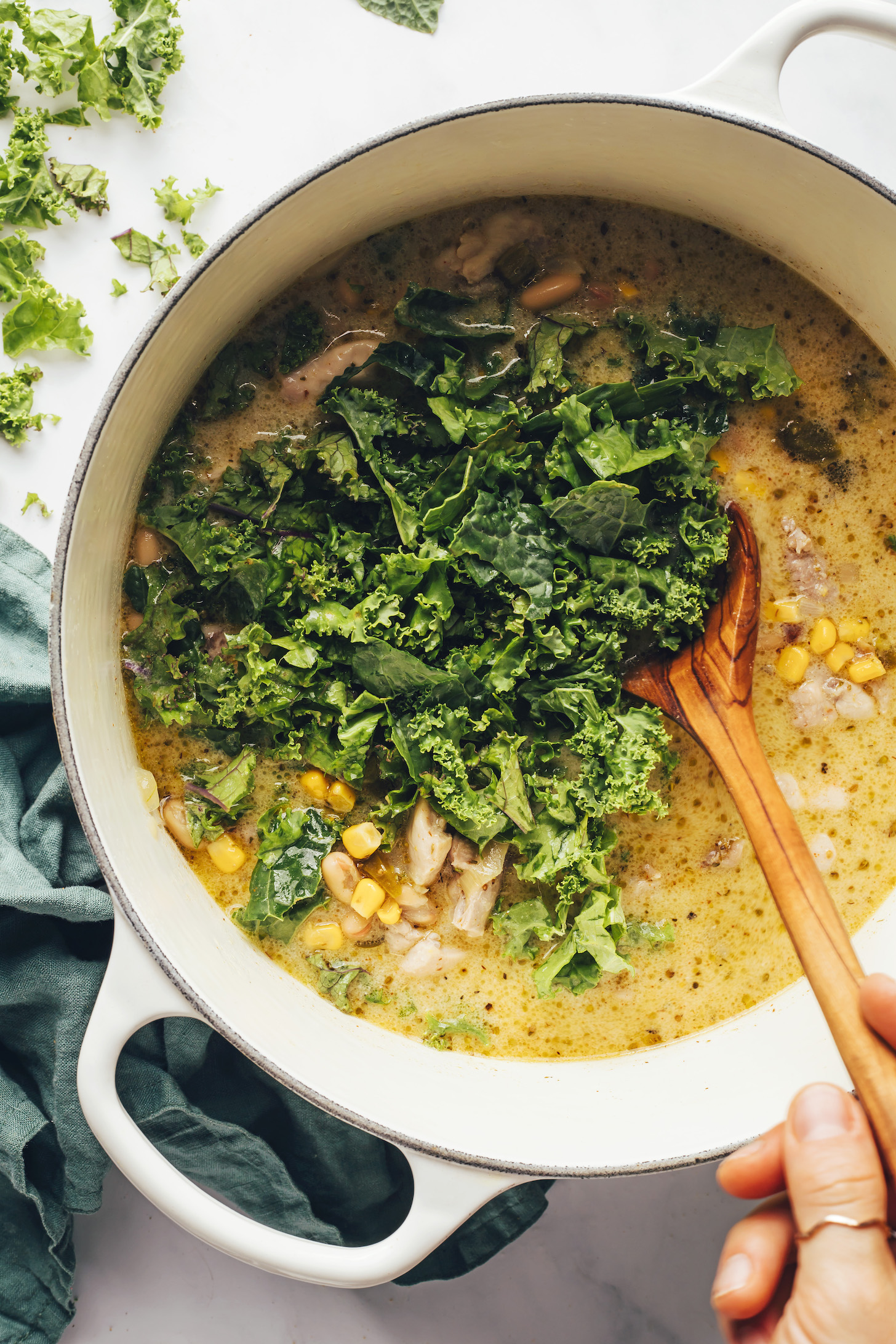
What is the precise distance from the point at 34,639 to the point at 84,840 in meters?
0.54

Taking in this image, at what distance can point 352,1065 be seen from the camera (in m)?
2.50

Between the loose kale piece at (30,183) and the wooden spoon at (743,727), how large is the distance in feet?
6.27

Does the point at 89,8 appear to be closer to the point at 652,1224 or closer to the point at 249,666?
the point at 249,666

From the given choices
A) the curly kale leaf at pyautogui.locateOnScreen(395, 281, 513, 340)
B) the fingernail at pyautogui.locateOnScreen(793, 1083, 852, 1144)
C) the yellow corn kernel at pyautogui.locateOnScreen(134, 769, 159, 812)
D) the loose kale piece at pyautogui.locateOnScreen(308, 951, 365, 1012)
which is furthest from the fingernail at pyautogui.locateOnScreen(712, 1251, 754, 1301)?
the curly kale leaf at pyautogui.locateOnScreen(395, 281, 513, 340)

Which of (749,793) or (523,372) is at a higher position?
(523,372)

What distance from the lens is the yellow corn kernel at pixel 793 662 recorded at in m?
2.56

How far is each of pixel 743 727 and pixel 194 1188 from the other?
1.64 m

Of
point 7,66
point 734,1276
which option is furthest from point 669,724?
point 7,66

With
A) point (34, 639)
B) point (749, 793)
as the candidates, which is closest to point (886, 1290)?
point (749, 793)

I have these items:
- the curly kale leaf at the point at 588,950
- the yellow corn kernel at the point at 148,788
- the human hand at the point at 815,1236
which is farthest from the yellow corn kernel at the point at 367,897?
the human hand at the point at 815,1236

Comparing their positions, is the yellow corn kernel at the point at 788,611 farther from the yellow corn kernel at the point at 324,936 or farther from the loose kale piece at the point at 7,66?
the loose kale piece at the point at 7,66

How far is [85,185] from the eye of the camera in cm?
248

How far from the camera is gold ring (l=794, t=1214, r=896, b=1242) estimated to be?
5.48ft

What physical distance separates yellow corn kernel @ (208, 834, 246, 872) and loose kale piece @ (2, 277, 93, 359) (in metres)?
1.33
